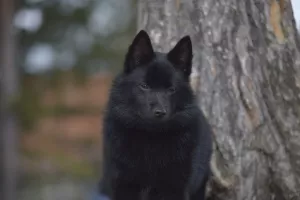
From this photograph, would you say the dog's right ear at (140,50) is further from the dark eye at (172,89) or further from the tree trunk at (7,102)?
the tree trunk at (7,102)

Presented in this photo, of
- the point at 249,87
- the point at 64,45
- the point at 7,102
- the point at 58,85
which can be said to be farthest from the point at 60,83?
the point at 249,87

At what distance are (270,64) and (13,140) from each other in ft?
23.5

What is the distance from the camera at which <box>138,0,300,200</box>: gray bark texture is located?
500 centimetres

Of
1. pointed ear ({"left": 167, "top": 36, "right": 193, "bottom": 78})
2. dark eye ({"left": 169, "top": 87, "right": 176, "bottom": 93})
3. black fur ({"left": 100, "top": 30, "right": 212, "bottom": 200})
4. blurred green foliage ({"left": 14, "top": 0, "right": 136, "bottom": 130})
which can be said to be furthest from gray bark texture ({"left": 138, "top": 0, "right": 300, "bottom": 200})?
blurred green foliage ({"left": 14, "top": 0, "right": 136, "bottom": 130})

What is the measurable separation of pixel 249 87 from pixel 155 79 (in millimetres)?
1294

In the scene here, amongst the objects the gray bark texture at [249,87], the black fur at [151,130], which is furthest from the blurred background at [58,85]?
the black fur at [151,130]

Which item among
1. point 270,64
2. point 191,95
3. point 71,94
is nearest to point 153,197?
point 191,95

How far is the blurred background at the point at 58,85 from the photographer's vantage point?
37.7ft

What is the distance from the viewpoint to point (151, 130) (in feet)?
13.5

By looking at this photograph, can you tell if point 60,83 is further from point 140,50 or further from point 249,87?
point 140,50

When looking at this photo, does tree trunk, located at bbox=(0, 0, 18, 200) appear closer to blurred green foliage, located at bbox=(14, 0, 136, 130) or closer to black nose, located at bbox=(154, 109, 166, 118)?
blurred green foliage, located at bbox=(14, 0, 136, 130)

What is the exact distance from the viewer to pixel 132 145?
4148 mm

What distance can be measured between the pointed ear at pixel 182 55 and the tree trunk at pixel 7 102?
742 cm

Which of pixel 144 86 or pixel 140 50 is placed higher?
pixel 140 50
